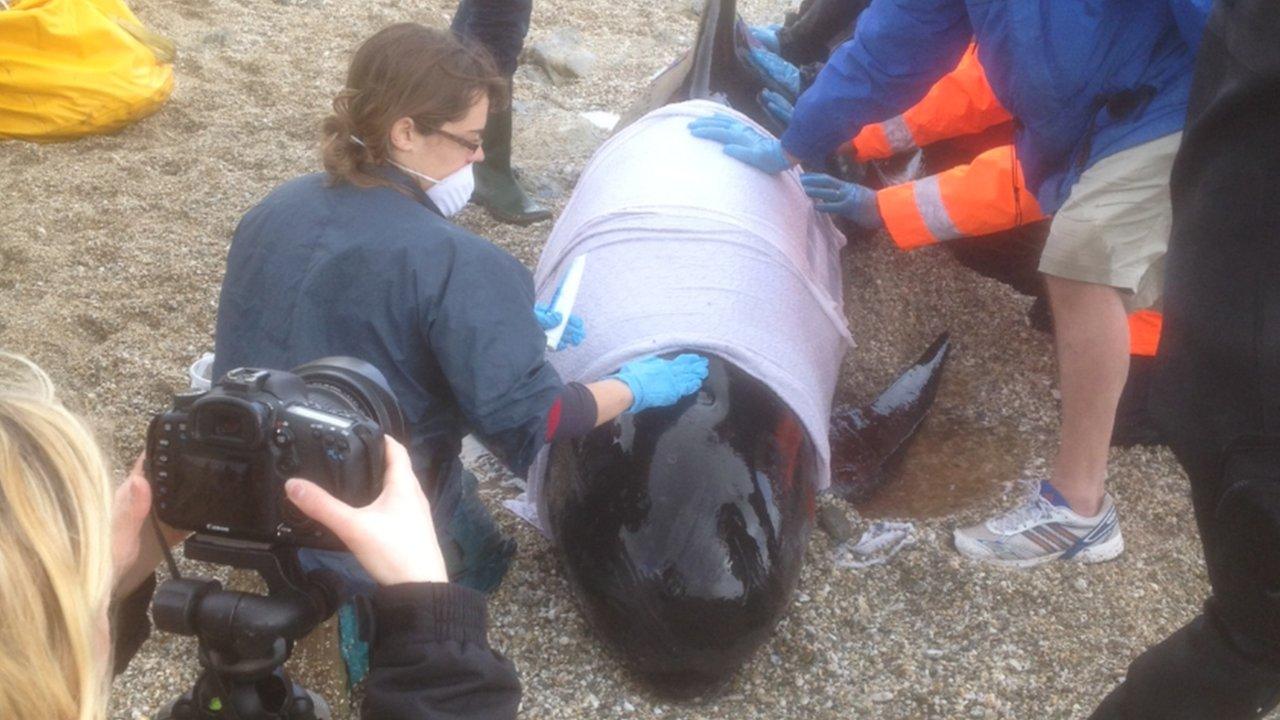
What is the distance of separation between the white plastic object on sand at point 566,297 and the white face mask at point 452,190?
33 cm

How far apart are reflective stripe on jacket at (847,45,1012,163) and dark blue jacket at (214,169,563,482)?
1919 millimetres

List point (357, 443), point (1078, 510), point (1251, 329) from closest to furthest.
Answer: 1. point (357, 443)
2. point (1251, 329)
3. point (1078, 510)

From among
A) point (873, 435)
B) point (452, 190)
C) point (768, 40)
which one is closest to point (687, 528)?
point (452, 190)

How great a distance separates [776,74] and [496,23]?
91cm

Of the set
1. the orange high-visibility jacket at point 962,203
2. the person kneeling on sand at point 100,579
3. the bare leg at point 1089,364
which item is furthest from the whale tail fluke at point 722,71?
the person kneeling on sand at point 100,579

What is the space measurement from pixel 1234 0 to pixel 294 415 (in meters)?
1.29

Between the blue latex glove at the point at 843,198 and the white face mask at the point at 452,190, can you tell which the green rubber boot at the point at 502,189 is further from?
the white face mask at the point at 452,190

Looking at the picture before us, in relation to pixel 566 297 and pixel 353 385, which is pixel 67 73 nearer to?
pixel 566 297

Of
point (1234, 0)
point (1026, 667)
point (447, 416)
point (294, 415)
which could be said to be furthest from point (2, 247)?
point (1234, 0)

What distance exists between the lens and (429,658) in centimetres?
110

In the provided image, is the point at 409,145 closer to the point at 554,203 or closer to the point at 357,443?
the point at 357,443

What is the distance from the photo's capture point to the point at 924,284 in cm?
364

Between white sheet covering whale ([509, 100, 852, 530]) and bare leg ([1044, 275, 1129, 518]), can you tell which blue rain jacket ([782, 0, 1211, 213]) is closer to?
bare leg ([1044, 275, 1129, 518])

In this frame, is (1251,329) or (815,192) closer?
(1251,329)
